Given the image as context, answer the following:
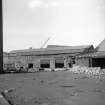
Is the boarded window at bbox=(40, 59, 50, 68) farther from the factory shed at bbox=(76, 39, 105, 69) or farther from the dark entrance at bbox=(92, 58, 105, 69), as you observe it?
the dark entrance at bbox=(92, 58, 105, 69)

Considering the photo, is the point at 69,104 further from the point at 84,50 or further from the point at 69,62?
the point at 84,50

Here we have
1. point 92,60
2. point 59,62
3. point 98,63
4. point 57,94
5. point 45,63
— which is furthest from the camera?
point 45,63

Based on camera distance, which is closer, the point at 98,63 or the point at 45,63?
the point at 98,63

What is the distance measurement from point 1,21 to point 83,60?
51.9 ft

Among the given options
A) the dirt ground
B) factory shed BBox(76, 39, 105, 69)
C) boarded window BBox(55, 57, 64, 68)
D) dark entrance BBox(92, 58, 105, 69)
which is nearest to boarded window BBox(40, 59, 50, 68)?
boarded window BBox(55, 57, 64, 68)

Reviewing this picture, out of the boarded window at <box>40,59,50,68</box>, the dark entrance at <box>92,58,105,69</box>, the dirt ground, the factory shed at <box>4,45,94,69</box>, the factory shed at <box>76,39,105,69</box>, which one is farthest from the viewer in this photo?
the boarded window at <box>40,59,50,68</box>

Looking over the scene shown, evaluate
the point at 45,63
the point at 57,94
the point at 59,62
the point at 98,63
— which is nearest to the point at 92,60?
the point at 98,63

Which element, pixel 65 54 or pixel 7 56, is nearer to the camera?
pixel 65 54

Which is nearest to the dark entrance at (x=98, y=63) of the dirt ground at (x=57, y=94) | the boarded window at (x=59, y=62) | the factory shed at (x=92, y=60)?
the factory shed at (x=92, y=60)

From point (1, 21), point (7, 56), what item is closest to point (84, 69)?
point (1, 21)

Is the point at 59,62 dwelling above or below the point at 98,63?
below

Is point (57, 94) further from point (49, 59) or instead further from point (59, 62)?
point (49, 59)

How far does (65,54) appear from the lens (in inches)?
1720

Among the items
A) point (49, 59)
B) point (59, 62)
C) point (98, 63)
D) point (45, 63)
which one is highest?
point (49, 59)
